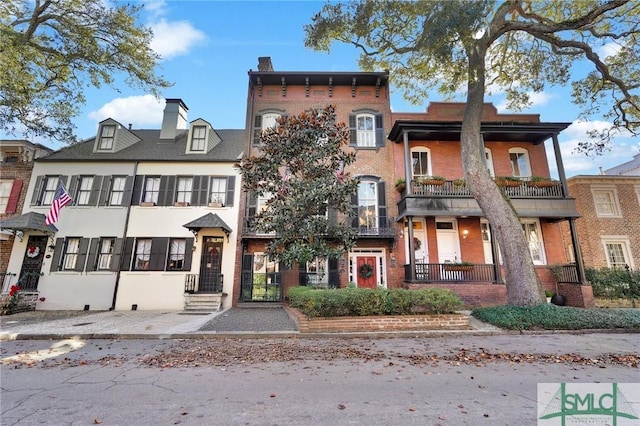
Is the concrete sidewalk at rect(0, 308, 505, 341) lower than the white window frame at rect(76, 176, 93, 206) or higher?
lower

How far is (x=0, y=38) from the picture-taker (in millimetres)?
9219

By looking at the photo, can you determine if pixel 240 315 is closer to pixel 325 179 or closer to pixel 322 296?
pixel 322 296

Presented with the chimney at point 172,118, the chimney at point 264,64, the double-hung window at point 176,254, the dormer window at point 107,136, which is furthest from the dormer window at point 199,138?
the double-hung window at point 176,254

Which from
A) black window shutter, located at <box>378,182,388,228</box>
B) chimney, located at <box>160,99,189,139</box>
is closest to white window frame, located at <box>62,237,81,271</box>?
chimney, located at <box>160,99,189,139</box>

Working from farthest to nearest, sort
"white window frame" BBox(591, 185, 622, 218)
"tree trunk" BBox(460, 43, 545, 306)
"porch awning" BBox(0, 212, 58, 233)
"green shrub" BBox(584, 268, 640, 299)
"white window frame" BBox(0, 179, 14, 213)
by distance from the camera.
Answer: "white window frame" BBox(591, 185, 622, 218), "white window frame" BBox(0, 179, 14, 213), "green shrub" BBox(584, 268, 640, 299), "porch awning" BBox(0, 212, 58, 233), "tree trunk" BBox(460, 43, 545, 306)

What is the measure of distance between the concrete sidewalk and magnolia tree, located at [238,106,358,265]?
2.10m

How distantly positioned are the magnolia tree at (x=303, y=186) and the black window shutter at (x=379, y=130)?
19.9 feet

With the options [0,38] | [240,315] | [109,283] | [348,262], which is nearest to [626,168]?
[348,262]

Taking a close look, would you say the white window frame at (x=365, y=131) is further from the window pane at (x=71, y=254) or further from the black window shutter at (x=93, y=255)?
the window pane at (x=71, y=254)

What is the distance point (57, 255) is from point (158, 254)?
14.3ft

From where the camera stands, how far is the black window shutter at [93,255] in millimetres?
12203

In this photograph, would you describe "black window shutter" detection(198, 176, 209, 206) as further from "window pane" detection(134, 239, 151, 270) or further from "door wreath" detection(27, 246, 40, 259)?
"door wreath" detection(27, 246, 40, 259)

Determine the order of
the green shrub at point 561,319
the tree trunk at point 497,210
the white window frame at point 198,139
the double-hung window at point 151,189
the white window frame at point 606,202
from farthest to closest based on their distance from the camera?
the white window frame at point 606,202, the white window frame at point 198,139, the double-hung window at point 151,189, the tree trunk at point 497,210, the green shrub at point 561,319

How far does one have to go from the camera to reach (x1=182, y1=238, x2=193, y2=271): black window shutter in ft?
40.4
